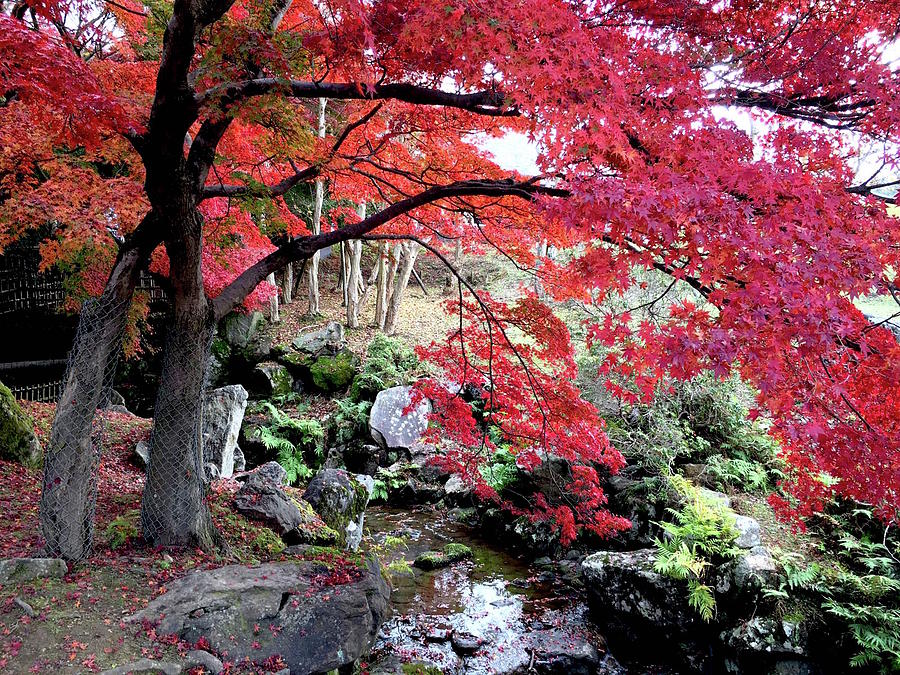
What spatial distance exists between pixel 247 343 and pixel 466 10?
13.5m

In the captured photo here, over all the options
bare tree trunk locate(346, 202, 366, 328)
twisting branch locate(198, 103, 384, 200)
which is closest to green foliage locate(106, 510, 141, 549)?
twisting branch locate(198, 103, 384, 200)

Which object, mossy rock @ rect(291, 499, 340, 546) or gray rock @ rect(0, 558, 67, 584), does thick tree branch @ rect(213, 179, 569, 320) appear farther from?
mossy rock @ rect(291, 499, 340, 546)

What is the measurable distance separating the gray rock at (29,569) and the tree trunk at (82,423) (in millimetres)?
234

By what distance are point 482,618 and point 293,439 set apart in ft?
22.7

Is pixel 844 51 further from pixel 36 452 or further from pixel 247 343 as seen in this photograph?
pixel 247 343

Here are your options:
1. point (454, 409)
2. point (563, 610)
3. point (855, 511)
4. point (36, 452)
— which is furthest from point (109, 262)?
point (855, 511)

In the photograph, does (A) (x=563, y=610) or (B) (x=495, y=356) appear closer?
(B) (x=495, y=356)

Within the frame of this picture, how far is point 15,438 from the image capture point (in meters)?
A: 6.88

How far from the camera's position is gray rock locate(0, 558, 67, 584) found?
3.87 metres

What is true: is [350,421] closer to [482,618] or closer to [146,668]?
[482,618]

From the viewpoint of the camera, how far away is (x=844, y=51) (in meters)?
3.51

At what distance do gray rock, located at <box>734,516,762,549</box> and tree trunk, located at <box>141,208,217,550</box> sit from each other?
20.6ft

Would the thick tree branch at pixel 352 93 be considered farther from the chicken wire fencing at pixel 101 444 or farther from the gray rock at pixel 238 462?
the gray rock at pixel 238 462

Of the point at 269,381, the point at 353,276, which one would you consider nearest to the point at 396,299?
the point at 353,276
